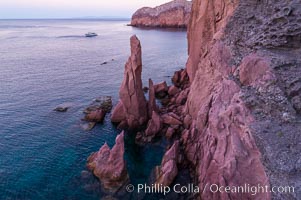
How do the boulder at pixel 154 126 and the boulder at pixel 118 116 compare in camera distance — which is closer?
the boulder at pixel 154 126

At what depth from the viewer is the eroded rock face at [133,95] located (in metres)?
47.6

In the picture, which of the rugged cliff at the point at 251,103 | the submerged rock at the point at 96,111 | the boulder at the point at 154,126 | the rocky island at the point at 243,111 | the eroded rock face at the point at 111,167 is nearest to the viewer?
the rugged cliff at the point at 251,103

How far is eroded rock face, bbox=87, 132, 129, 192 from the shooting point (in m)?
32.5

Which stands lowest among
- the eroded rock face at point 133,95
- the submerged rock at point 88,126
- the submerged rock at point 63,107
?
the submerged rock at point 88,126

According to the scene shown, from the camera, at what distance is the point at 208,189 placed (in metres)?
28.2

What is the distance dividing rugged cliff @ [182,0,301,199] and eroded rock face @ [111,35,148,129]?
34.0 ft

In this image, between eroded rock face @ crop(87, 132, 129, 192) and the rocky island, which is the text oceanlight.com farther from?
eroded rock face @ crop(87, 132, 129, 192)

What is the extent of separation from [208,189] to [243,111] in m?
8.71

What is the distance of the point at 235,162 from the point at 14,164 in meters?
28.8

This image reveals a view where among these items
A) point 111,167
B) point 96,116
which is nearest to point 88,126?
point 96,116

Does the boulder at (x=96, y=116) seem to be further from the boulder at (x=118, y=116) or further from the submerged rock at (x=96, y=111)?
the boulder at (x=118, y=116)

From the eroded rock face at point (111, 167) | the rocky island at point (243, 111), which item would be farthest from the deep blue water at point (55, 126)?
the rocky island at point (243, 111)

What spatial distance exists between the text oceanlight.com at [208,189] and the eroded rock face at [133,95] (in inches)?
645

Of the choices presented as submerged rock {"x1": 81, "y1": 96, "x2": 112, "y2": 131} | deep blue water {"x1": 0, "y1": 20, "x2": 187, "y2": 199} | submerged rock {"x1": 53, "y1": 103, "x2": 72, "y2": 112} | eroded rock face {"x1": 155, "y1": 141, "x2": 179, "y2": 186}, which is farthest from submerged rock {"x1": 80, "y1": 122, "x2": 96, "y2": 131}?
eroded rock face {"x1": 155, "y1": 141, "x2": 179, "y2": 186}
